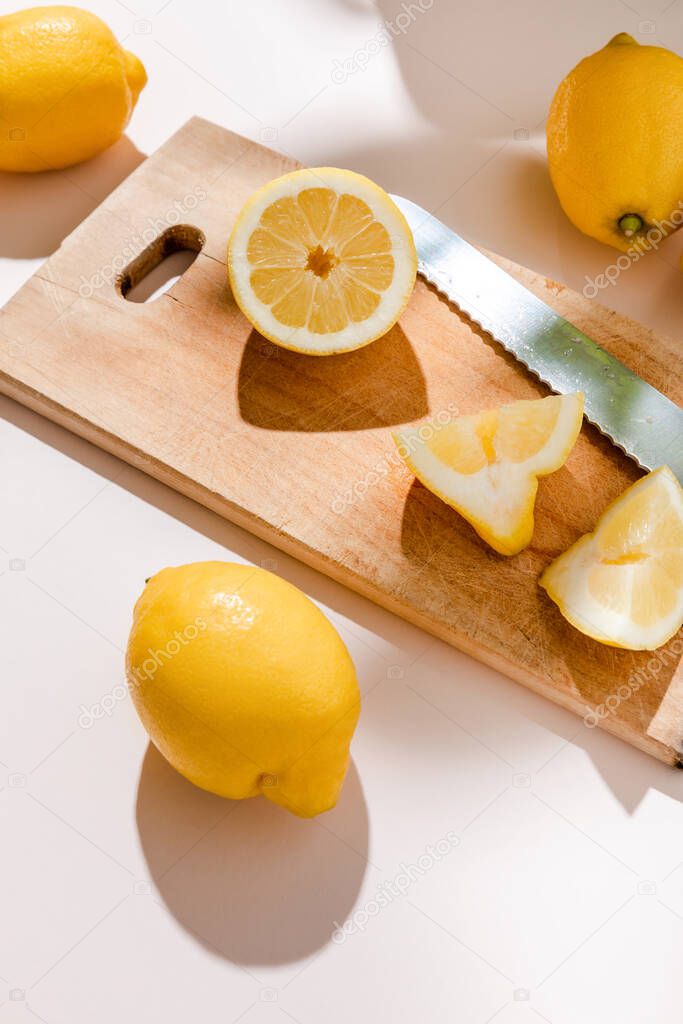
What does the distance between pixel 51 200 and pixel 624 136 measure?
976mm

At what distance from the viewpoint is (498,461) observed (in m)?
1.47

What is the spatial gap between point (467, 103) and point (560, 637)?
1.13 m

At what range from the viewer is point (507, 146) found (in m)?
2.00

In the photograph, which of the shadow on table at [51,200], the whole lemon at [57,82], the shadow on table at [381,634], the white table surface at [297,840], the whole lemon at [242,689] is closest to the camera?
the whole lemon at [242,689]

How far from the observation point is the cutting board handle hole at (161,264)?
1.73 meters

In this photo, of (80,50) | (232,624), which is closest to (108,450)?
(232,624)

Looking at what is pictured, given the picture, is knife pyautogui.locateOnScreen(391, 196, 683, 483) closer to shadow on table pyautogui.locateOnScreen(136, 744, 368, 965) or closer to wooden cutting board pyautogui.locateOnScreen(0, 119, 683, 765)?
wooden cutting board pyautogui.locateOnScreen(0, 119, 683, 765)

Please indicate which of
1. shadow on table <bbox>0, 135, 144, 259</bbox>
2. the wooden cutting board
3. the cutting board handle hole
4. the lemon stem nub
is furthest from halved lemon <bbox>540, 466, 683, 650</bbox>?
shadow on table <bbox>0, 135, 144, 259</bbox>

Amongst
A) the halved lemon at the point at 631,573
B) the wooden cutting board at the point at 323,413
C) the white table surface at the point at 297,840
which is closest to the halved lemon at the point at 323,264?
the wooden cutting board at the point at 323,413

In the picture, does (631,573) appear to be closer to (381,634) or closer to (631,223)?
(381,634)

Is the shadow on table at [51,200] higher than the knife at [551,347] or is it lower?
lower

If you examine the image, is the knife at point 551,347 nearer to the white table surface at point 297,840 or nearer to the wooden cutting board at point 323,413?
the wooden cutting board at point 323,413

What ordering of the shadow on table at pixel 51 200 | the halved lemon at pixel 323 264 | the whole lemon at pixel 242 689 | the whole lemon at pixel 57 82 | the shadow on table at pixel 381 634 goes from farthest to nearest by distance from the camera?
the shadow on table at pixel 51 200
the whole lemon at pixel 57 82
the halved lemon at pixel 323 264
the shadow on table at pixel 381 634
the whole lemon at pixel 242 689

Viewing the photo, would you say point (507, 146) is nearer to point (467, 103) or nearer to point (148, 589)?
point (467, 103)
